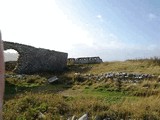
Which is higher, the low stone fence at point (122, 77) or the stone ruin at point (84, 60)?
the stone ruin at point (84, 60)

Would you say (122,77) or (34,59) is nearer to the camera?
(122,77)

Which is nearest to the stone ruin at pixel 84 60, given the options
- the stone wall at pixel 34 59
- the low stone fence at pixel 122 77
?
the stone wall at pixel 34 59

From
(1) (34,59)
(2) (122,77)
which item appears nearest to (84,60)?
(1) (34,59)

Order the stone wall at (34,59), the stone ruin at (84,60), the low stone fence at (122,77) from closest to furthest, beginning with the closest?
1. the low stone fence at (122,77)
2. the stone wall at (34,59)
3. the stone ruin at (84,60)

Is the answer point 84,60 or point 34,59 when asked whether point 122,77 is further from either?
point 84,60

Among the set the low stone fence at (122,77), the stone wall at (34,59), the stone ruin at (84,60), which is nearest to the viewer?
the low stone fence at (122,77)

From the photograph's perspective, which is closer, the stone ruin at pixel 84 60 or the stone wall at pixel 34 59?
the stone wall at pixel 34 59

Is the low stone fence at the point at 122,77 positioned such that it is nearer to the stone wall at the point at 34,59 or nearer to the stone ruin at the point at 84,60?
the stone wall at the point at 34,59

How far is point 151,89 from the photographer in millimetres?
18062

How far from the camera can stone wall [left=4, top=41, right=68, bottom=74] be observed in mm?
29453

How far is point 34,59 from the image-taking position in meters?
30.5

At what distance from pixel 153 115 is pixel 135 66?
61.7 feet

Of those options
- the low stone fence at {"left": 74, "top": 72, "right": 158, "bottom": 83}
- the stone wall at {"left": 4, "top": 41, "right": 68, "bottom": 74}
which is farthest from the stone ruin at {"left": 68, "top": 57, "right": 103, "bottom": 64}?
the low stone fence at {"left": 74, "top": 72, "right": 158, "bottom": 83}

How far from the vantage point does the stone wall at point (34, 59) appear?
29.5m
